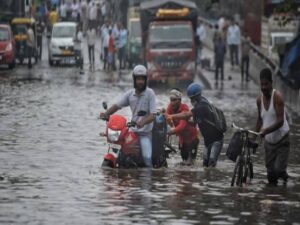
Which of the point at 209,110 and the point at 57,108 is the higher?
the point at 209,110

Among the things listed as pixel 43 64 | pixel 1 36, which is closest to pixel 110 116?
pixel 1 36

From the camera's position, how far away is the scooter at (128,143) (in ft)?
59.1

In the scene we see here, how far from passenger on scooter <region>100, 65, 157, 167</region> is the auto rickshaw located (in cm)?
3774

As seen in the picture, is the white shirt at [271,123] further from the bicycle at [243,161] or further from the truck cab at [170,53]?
the truck cab at [170,53]

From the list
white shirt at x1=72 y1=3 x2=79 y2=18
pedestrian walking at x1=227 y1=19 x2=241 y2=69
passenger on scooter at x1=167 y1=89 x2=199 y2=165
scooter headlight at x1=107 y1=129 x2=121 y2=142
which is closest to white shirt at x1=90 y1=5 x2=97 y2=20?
white shirt at x1=72 y1=3 x2=79 y2=18

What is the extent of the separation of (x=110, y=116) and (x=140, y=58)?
35142 millimetres

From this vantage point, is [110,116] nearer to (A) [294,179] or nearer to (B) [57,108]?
(A) [294,179]

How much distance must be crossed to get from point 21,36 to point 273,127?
4127 centimetres

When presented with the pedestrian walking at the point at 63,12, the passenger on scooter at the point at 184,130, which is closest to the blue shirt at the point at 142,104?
the passenger on scooter at the point at 184,130

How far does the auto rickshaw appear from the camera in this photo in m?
56.0

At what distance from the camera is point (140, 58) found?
53.3m

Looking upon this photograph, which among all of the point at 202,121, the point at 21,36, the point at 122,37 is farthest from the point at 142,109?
the point at 21,36

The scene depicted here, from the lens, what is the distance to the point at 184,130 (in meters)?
19.7

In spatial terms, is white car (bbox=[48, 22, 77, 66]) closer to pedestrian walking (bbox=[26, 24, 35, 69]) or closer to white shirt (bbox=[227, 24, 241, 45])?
pedestrian walking (bbox=[26, 24, 35, 69])
